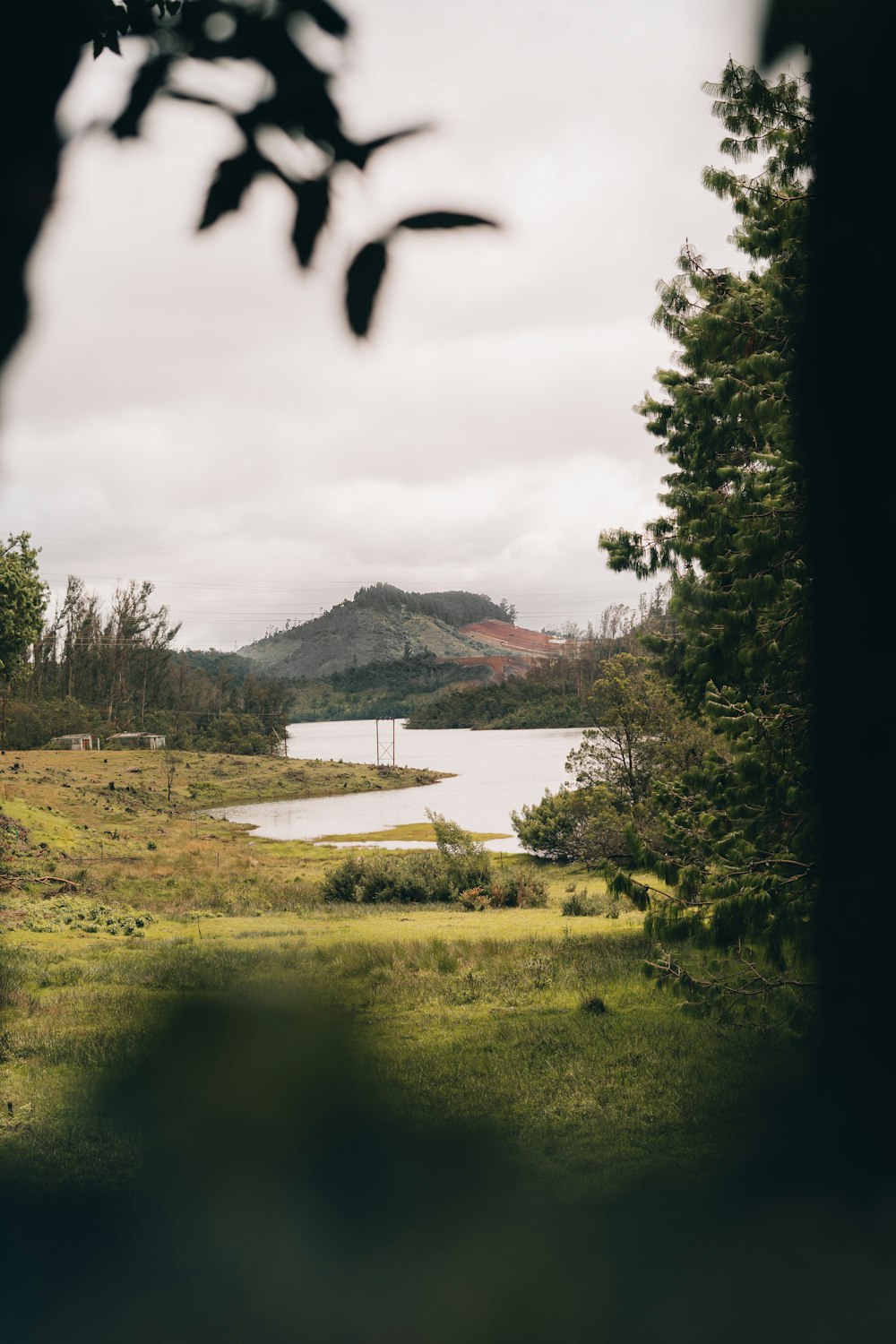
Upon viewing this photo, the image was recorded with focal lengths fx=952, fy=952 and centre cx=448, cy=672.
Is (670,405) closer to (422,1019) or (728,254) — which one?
(728,254)

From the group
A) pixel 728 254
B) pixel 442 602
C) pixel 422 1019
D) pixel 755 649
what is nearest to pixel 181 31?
pixel 755 649

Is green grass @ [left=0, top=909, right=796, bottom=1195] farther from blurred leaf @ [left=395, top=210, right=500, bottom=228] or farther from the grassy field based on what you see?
blurred leaf @ [left=395, top=210, right=500, bottom=228]

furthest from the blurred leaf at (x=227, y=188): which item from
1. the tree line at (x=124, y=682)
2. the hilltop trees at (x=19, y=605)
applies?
the hilltop trees at (x=19, y=605)

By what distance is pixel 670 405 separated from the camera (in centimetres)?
549

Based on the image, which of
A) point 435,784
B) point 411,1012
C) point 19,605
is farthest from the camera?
point 435,784

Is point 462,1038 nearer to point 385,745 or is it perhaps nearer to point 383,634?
point 383,634

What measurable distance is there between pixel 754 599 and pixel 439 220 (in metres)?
2.31

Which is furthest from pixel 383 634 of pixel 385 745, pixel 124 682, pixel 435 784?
pixel 124 682

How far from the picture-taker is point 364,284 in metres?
0.95

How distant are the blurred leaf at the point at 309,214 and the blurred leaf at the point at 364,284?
5cm

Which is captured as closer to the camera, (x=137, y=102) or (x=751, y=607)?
(x=137, y=102)

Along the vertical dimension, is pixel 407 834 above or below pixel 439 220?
below

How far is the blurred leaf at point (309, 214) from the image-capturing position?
96 centimetres

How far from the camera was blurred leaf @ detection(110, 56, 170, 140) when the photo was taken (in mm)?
1033
